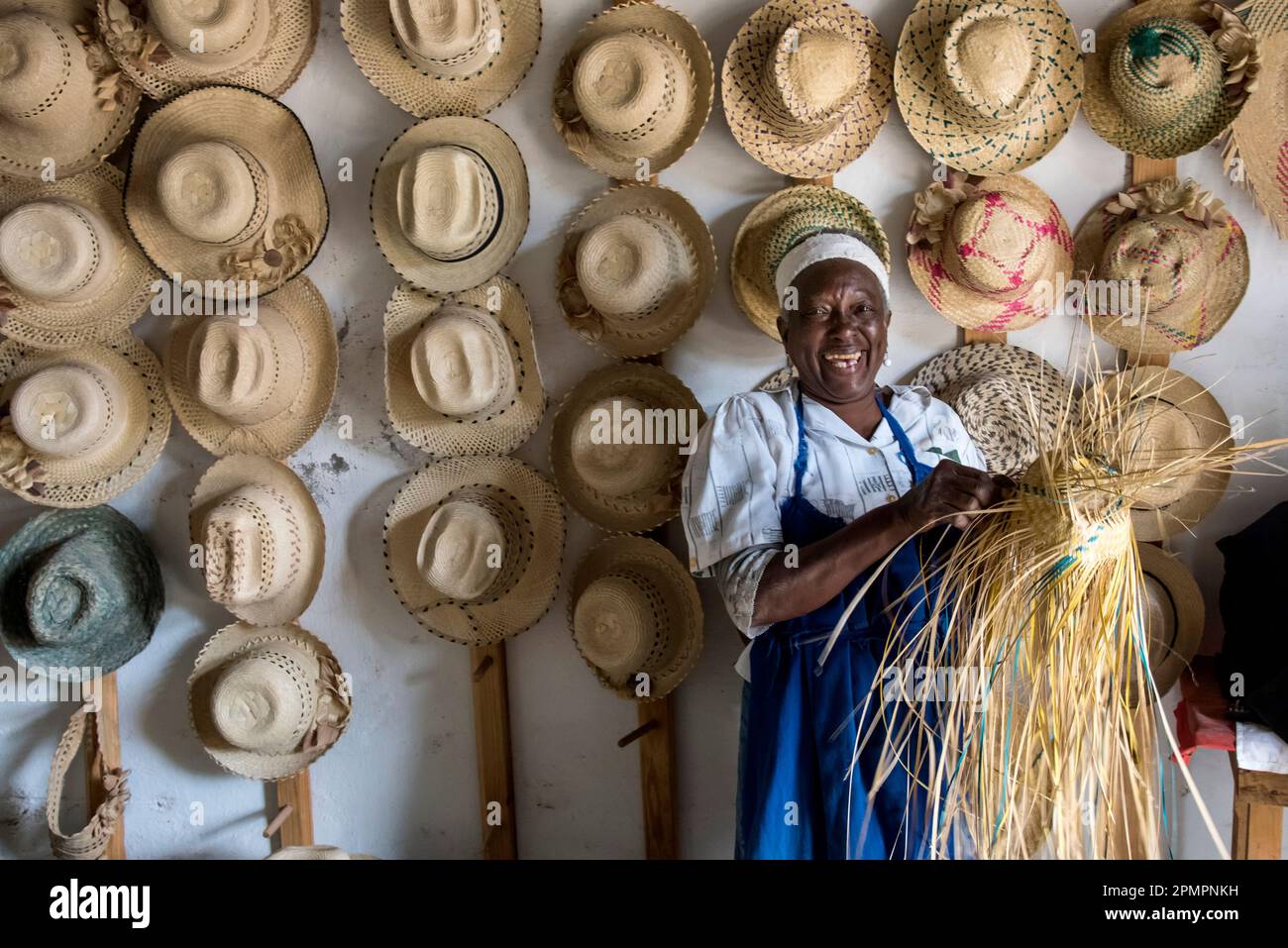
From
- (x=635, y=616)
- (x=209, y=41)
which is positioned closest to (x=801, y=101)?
(x=635, y=616)

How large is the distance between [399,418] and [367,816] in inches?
45.6

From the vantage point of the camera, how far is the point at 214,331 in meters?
2.38

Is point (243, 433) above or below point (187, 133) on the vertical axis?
below

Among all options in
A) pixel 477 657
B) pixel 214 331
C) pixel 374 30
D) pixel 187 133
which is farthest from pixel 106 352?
pixel 477 657

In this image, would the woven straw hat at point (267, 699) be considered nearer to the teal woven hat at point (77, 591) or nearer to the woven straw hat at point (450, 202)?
the teal woven hat at point (77, 591)

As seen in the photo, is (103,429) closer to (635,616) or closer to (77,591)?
(77,591)

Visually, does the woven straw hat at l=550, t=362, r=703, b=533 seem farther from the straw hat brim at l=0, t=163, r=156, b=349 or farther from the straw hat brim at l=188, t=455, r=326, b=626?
the straw hat brim at l=0, t=163, r=156, b=349

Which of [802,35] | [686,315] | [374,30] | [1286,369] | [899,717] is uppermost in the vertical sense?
[374,30]

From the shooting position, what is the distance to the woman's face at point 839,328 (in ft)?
6.12

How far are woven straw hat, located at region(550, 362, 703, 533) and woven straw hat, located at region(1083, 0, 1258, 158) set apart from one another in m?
1.18

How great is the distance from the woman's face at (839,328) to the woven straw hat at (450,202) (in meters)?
0.82

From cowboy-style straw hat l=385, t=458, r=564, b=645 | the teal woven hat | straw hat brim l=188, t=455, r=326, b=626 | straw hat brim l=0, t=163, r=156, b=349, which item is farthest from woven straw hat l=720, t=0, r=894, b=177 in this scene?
the teal woven hat

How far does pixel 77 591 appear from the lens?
246 centimetres

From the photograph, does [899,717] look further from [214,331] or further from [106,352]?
[106,352]
